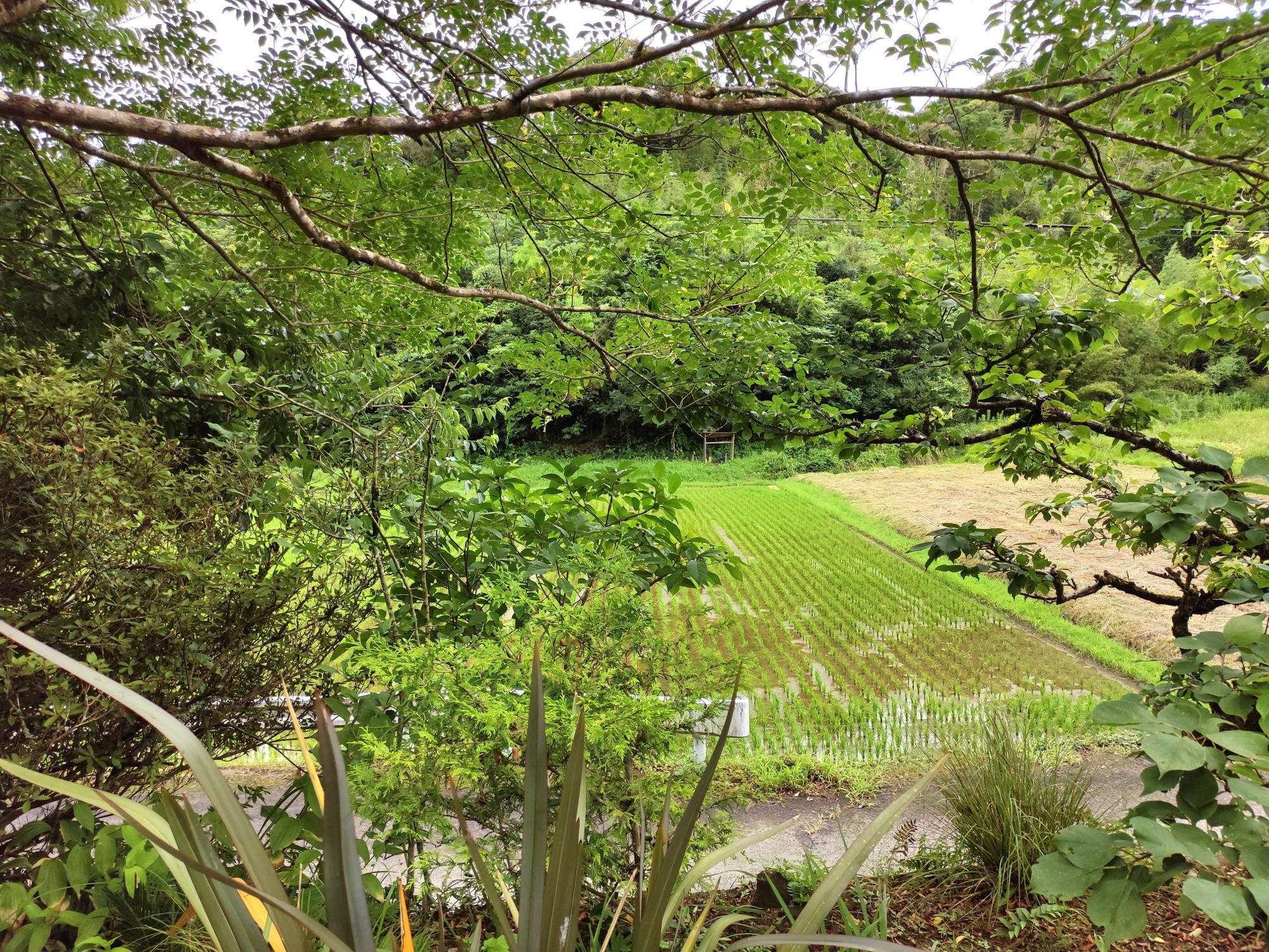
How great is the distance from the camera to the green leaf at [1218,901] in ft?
1.88

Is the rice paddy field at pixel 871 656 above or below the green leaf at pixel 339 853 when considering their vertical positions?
below

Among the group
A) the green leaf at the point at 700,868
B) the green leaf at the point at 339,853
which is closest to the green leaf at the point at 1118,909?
the green leaf at the point at 700,868

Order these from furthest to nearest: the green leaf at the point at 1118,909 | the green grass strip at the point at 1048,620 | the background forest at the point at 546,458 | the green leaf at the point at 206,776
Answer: the green grass strip at the point at 1048,620
the background forest at the point at 546,458
the green leaf at the point at 1118,909
the green leaf at the point at 206,776

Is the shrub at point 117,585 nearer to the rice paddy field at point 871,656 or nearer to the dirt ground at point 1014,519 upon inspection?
the rice paddy field at point 871,656

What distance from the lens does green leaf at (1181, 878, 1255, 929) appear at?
A: 0.57 metres

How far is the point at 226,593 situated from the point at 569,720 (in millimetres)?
681

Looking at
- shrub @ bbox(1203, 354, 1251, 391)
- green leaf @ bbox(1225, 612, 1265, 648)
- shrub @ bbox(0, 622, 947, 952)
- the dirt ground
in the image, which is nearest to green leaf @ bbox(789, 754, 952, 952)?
shrub @ bbox(0, 622, 947, 952)

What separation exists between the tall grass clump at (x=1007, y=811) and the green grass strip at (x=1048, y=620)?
68 cm

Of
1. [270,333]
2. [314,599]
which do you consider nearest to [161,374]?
[270,333]

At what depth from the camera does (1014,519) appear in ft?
25.4

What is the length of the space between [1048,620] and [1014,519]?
3.11 m

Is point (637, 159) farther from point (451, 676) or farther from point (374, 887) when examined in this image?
point (374, 887)

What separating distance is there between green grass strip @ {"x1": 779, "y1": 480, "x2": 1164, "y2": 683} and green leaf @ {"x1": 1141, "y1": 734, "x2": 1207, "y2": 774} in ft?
5.39

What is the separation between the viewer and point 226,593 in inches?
44.5
